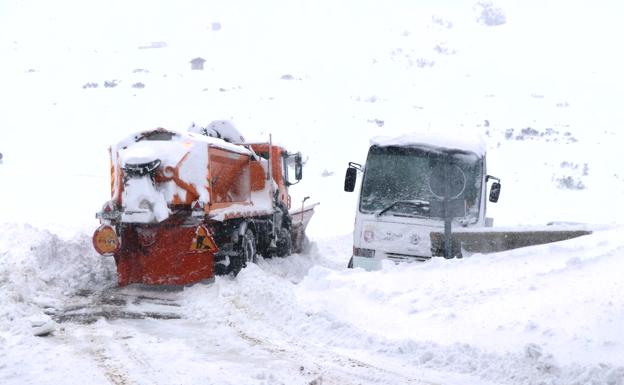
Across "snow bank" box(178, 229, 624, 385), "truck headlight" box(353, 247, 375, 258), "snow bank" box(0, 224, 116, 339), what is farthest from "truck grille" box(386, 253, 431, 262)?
"snow bank" box(0, 224, 116, 339)

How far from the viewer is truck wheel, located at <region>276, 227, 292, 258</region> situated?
13.6 m

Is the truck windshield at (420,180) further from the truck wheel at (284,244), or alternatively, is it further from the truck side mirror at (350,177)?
the truck wheel at (284,244)

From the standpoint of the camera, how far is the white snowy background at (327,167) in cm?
586

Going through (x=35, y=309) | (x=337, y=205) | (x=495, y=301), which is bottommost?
(x=337, y=205)

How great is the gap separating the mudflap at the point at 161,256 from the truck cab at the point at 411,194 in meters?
2.28

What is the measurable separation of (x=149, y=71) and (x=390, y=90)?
15227 mm

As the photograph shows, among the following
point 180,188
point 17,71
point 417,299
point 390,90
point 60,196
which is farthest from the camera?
point 17,71

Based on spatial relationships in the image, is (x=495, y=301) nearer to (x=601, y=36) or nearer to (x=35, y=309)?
(x=35, y=309)

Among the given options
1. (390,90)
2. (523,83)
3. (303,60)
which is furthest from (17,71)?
(523,83)

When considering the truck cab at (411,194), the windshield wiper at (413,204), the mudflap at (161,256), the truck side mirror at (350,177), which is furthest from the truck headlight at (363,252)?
the mudflap at (161,256)

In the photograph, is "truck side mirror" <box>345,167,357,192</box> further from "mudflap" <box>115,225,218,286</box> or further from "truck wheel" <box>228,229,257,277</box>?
"mudflap" <box>115,225,218,286</box>

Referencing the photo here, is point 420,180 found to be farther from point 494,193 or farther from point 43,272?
point 43,272

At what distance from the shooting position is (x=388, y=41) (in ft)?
182

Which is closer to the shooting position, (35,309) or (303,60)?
(35,309)
